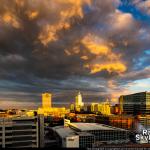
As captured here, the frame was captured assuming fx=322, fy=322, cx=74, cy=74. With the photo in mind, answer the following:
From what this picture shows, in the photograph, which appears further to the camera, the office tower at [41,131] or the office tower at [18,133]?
the office tower at [41,131]

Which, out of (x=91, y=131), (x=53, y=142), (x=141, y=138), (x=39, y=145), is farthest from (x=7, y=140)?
(x=141, y=138)

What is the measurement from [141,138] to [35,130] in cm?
5141

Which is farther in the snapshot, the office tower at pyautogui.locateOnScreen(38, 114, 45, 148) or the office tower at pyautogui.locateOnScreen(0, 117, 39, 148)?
the office tower at pyautogui.locateOnScreen(38, 114, 45, 148)

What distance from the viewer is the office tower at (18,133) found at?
449 ft

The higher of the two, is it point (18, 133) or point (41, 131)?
point (18, 133)

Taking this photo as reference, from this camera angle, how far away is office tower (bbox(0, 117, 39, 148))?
13675 cm

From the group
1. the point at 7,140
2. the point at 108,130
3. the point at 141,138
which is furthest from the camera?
the point at 108,130

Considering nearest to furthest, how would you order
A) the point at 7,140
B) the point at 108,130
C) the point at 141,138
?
the point at 7,140 < the point at 141,138 < the point at 108,130

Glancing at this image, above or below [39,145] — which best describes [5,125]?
above

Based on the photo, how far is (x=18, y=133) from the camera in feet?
459

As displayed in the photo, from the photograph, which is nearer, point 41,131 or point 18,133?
point 18,133

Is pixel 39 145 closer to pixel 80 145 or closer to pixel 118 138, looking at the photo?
pixel 80 145

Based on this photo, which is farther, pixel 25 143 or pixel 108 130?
pixel 108 130

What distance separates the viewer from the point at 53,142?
169625mm
